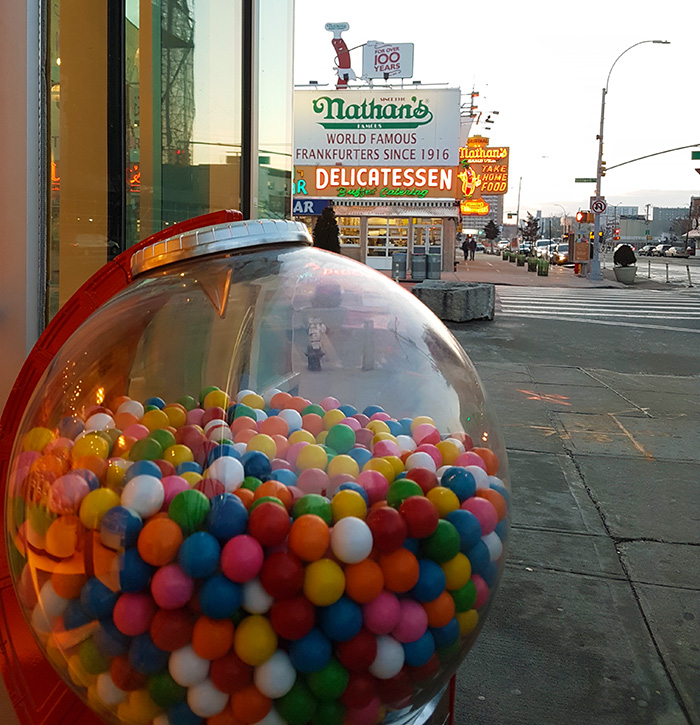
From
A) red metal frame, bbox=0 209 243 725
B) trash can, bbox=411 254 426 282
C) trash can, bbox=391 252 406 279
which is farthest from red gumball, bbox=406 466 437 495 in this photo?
trash can, bbox=391 252 406 279

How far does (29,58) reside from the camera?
235 cm

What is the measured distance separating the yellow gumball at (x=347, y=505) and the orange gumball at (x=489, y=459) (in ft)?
1.25

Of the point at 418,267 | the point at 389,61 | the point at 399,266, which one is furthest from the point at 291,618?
the point at 389,61

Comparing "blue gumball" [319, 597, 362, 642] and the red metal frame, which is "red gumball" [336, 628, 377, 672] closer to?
"blue gumball" [319, 597, 362, 642]

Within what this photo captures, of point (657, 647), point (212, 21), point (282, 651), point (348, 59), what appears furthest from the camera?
point (348, 59)

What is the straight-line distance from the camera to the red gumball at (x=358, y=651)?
1329mm

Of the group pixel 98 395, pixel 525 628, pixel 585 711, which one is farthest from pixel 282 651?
pixel 525 628

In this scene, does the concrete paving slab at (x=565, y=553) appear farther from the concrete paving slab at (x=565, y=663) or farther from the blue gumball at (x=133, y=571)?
the blue gumball at (x=133, y=571)

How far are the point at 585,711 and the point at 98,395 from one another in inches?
68.3

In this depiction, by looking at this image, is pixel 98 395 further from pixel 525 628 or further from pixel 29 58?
pixel 525 628

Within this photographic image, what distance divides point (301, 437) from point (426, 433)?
0.87 feet

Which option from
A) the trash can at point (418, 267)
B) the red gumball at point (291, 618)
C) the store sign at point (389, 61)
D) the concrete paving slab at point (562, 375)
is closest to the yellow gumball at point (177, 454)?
the red gumball at point (291, 618)

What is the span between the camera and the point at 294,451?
1489 millimetres

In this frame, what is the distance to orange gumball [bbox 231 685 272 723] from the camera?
→ 1.32 m
